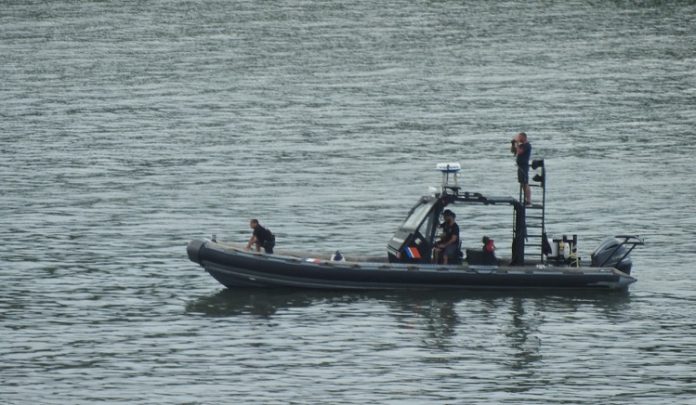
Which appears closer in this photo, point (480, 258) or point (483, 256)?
point (483, 256)

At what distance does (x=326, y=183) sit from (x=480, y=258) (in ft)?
67.9

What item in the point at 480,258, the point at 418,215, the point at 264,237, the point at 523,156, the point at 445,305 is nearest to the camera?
the point at 445,305

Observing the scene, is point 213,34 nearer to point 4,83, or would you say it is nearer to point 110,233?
point 4,83

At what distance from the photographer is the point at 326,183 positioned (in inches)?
2416

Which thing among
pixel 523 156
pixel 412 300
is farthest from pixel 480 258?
pixel 523 156

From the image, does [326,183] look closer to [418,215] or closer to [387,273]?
[418,215]

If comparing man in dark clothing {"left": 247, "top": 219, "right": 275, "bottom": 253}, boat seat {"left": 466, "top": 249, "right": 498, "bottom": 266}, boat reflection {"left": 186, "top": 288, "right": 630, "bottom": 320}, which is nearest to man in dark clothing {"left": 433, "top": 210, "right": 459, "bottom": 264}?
boat seat {"left": 466, "top": 249, "right": 498, "bottom": 266}

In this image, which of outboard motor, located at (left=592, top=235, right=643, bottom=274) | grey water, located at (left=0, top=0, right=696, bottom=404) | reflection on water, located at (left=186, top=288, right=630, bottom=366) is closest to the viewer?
grey water, located at (left=0, top=0, right=696, bottom=404)

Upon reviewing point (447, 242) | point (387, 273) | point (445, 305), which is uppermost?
point (447, 242)

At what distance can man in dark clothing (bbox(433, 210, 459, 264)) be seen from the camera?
133ft

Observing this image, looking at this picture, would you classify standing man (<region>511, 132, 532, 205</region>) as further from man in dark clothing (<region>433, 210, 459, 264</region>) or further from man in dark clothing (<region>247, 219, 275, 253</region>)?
man in dark clothing (<region>247, 219, 275, 253</region>)

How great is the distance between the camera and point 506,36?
111812 millimetres

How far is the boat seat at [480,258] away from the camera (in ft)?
135

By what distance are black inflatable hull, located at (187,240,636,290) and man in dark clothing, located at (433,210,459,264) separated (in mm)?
370
